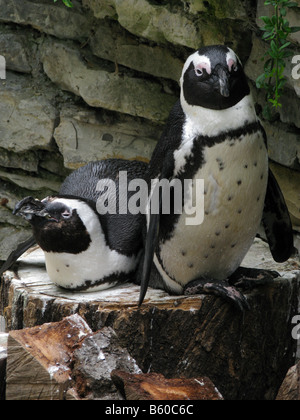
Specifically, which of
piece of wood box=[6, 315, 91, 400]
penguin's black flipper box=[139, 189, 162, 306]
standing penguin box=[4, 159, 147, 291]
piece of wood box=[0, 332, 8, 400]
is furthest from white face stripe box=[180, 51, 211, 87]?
piece of wood box=[0, 332, 8, 400]

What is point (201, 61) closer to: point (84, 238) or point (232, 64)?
point (232, 64)

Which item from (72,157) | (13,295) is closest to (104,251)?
(13,295)

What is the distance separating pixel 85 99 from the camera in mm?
3391

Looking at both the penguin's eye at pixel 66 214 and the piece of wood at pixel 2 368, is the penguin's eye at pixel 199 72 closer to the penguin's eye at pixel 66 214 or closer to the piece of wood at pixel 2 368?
the penguin's eye at pixel 66 214

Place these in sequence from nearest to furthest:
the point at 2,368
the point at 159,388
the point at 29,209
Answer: the point at 159,388 < the point at 2,368 < the point at 29,209

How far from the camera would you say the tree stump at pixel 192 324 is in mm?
2174

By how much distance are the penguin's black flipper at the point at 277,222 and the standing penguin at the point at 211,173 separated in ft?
0.30

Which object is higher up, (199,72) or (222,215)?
(199,72)

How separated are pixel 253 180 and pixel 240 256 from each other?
29 centimetres

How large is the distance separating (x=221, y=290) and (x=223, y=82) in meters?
0.63

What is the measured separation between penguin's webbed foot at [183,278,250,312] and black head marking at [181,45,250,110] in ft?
1.77

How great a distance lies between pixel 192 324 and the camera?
2.18m

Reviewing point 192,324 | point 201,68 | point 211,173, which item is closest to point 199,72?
point 201,68

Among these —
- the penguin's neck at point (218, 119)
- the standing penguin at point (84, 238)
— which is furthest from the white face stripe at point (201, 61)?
the standing penguin at point (84, 238)
